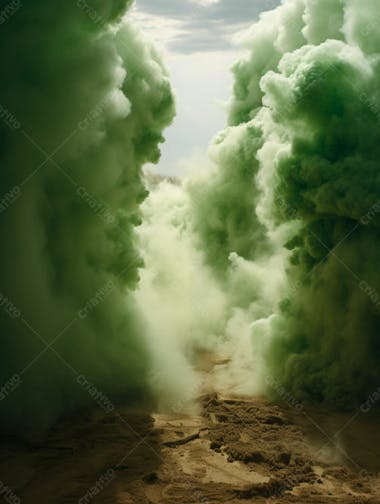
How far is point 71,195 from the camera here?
32.4 feet

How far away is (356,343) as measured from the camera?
1023 cm

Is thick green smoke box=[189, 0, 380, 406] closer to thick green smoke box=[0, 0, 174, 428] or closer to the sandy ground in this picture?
the sandy ground

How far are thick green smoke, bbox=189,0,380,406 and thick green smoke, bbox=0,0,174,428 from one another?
8.11 feet

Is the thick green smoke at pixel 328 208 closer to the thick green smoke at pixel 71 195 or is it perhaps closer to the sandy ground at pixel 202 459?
the sandy ground at pixel 202 459

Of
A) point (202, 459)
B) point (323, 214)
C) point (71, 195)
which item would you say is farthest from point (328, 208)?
point (202, 459)

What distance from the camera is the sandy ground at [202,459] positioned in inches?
286

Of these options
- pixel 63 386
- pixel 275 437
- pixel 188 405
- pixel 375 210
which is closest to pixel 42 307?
pixel 63 386

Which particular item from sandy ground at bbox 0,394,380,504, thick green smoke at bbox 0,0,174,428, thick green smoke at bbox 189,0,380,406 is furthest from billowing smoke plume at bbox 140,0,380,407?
thick green smoke at bbox 0,0,174,428

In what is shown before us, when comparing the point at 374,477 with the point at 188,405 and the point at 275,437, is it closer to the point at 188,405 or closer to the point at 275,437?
the point at 275,437

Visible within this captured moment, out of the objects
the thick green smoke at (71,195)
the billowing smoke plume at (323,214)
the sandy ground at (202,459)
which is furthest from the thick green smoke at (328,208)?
the thick green smoke at (71,195)

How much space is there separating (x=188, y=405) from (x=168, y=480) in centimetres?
278

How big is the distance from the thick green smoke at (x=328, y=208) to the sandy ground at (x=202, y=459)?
1.00m

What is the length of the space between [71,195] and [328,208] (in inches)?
173

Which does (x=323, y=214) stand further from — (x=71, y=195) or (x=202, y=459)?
(x=202, y=459)
